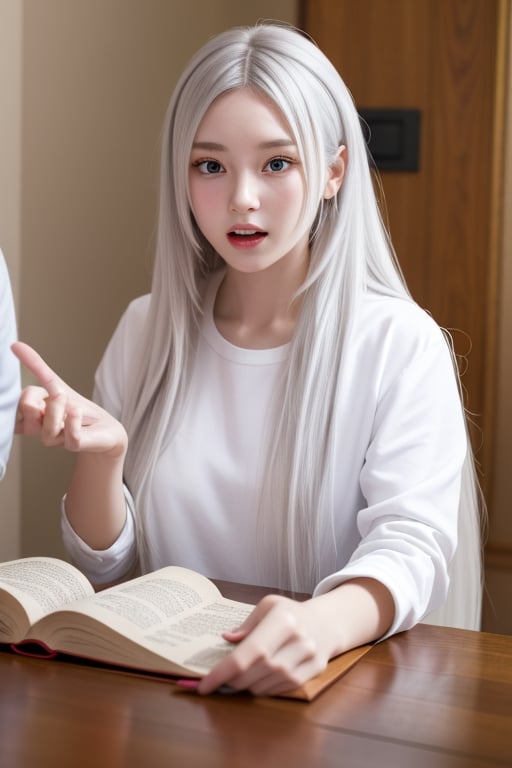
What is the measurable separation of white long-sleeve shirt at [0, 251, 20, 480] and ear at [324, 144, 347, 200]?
1.79 ft

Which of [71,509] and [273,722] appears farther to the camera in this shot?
[71,509]

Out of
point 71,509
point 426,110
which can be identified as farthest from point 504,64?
point 71,509

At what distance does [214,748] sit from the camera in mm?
876

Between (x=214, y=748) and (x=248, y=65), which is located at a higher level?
(x=248, y=65)

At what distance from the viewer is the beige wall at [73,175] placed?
2.15 m

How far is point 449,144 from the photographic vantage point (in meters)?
2.70

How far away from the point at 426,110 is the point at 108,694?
2076 millimetres

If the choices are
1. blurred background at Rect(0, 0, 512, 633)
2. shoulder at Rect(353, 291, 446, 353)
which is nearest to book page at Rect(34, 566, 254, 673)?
shoulder at Rect(353, 291, 446, 353)

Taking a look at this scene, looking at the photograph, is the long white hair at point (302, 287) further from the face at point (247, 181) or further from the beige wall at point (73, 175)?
the beige wall at point (73, 175)

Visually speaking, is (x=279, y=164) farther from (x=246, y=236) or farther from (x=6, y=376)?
(x=6, y=376)

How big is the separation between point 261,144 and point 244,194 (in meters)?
0.07

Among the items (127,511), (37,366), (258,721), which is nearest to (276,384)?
(127,511)

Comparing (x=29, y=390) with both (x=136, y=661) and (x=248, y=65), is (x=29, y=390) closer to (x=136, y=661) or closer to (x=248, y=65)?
(x=136, y=661)

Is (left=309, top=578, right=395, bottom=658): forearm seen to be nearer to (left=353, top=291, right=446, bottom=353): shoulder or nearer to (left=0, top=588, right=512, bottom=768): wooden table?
(left=0, top=588, right=512, bottom=768): wooden table
